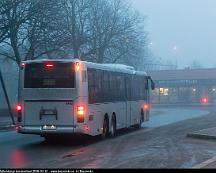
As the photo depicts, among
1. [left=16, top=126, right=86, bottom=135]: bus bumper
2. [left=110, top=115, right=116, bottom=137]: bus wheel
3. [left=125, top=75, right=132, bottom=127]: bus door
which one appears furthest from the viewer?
[left=125, top=75, right=132, bottom=127]: bus door

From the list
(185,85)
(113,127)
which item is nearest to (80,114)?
(113,127)

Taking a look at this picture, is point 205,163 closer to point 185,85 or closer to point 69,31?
point 69,31

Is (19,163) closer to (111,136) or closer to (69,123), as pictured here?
(69,123)

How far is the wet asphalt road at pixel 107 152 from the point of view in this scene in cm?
1433

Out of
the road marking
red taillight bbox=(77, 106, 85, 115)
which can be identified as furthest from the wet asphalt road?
red taillight bbox=(77, 106, 85, 115)

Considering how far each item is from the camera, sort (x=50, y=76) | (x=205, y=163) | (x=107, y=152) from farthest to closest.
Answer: (x=50, y=76), (x=107, y=152), (x=205, y=163)

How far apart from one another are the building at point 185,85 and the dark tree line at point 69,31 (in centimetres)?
3638

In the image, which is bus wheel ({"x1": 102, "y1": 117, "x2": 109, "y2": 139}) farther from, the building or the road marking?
the building

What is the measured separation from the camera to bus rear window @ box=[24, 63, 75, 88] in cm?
1969

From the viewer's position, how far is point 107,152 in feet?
56.7

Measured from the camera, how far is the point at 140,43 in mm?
62312

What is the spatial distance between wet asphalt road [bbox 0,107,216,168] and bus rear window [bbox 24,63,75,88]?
2.14m

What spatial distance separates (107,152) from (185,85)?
8329 centimetres

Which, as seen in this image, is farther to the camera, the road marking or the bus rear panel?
the bus rear panel
